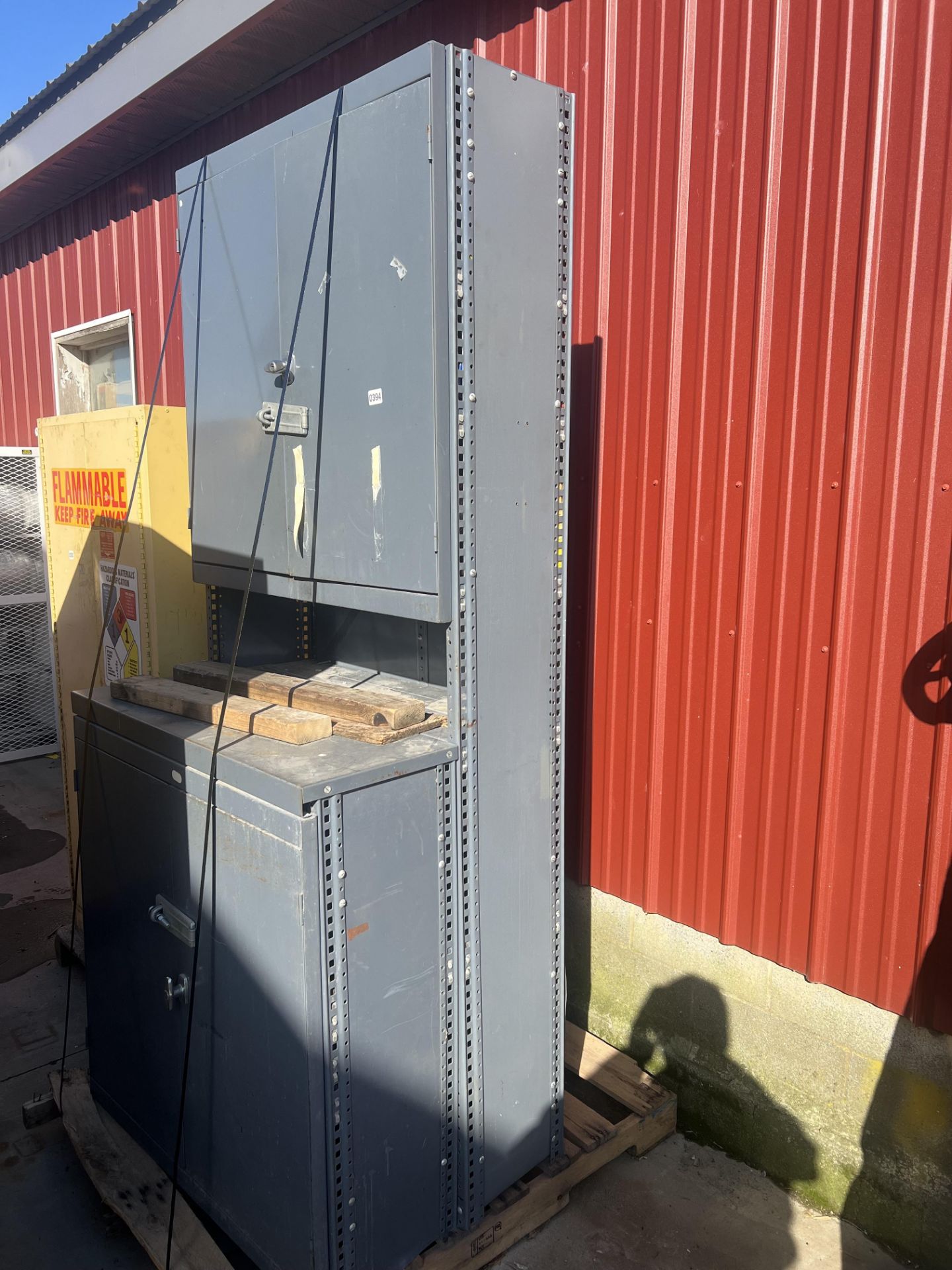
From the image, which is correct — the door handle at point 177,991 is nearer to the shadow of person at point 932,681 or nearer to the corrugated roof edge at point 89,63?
the shadow of person at point 932,681

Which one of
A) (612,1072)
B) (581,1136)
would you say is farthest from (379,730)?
(612,1072)

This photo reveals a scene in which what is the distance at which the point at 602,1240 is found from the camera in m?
2.90

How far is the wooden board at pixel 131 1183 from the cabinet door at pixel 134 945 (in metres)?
0.06

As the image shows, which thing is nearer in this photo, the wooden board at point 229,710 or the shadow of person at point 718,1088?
the wooden board at point 229,710

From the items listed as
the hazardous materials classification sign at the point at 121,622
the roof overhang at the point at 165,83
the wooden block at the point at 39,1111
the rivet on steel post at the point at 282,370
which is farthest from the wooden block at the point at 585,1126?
the roof overhang at the point at 165,83

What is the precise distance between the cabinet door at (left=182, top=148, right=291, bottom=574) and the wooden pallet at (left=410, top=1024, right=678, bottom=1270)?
7.10ft

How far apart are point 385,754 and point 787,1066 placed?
1.95 meters

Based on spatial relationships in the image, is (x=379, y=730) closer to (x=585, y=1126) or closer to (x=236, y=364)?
(x=236, y=364)

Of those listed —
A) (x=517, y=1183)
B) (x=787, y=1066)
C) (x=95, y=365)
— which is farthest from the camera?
(x=95, y=365)

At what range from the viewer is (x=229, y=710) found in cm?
280

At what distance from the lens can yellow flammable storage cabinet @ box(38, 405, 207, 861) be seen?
3764mm

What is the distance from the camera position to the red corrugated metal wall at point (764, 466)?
266 centimetres

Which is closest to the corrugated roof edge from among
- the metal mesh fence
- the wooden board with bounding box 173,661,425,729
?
the metal mesh fence

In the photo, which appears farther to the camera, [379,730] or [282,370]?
[282,370]
